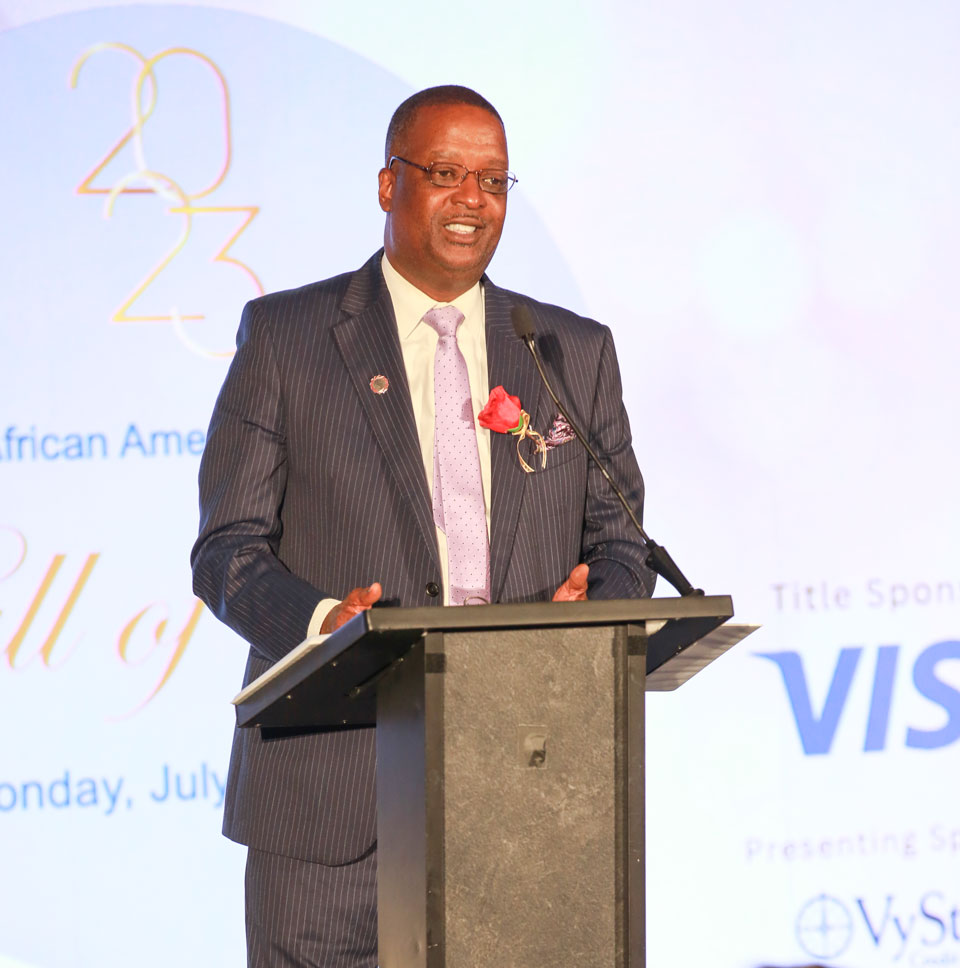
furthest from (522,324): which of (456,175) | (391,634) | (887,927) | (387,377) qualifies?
(887,927)

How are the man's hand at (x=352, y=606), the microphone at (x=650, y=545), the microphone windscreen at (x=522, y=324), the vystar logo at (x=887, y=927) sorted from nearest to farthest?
the man's hand at (x=352, y=606) < the microphone at (x=650, y=545) < the microphone windscreen at (x=522, y=324) < the vystar logo at (x=887, y=927)

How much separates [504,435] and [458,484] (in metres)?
0.11

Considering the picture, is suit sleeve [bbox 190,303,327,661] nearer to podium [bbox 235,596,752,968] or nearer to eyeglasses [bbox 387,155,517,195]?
podium [bbox 235,596,752,968]

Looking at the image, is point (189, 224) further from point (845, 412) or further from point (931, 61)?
point (931, 61)

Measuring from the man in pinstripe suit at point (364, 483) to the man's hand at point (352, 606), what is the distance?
18cm

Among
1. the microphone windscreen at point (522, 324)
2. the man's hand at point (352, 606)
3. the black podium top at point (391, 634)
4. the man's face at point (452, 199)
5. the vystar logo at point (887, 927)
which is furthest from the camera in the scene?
the vystar logo at point (887, 927)

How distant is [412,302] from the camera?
2.39 m

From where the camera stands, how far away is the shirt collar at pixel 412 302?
2.38 metres

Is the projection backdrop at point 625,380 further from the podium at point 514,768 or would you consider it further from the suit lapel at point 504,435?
the podium at point 514,768

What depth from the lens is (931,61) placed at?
3.98 metres

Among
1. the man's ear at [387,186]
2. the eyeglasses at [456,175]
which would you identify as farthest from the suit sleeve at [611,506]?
the man's ear at [387,186]

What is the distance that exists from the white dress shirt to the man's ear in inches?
4.0

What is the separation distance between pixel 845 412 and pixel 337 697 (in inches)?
99.7

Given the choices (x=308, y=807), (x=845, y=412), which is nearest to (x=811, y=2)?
(x=845, y=412)
